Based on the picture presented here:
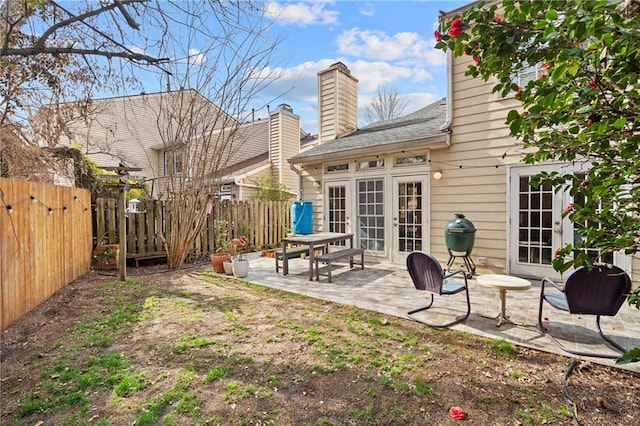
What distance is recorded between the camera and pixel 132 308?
423 centimetres

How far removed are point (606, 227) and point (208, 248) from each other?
26.2 ft

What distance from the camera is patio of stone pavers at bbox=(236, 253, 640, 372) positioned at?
320cm

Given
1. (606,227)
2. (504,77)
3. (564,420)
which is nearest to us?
(606,227)

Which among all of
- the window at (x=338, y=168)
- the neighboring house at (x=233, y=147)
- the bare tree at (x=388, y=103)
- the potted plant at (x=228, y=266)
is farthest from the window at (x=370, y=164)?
the bare tree at (x=388, y=103)

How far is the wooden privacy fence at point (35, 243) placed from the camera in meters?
3.32

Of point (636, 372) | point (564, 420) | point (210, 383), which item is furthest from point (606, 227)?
point (210, 383)

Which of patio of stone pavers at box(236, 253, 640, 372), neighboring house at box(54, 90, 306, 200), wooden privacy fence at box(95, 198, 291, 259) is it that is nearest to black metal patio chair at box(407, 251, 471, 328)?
patio of stone pavers at box(236, 253, 640, 372)

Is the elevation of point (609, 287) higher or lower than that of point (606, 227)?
lower

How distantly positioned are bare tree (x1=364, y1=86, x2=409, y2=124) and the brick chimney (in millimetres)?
10444

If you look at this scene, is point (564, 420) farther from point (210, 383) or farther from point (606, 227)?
point (210, 383)

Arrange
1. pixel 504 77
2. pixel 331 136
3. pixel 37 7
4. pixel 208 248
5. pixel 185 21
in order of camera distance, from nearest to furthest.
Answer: pixel 504 77
pixel 37 7
pixel 185 21
pixel 208 248
pixel 331 136

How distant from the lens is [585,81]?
4.87ft

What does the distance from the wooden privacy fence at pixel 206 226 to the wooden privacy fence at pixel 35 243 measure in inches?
40.2

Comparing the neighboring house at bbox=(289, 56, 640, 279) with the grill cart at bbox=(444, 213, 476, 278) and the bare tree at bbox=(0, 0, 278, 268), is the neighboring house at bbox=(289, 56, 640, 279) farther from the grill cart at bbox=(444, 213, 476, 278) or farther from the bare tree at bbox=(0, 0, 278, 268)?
the bare tree at bbox=(0, 0, 278, 268)
